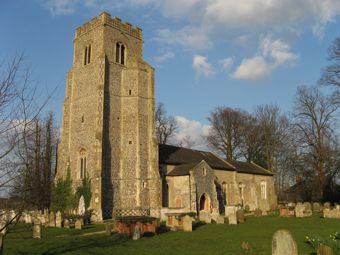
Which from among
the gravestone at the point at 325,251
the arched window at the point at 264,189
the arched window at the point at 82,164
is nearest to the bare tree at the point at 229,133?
the arched window at the point at 264,189

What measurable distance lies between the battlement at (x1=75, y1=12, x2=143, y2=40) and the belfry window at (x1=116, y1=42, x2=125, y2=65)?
1583 millimetres

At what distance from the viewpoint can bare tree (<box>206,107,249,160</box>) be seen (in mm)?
49469

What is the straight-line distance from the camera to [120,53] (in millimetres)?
31938

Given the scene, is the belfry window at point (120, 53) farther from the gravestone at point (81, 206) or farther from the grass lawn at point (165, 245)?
the grass lawn at point (165, 245)

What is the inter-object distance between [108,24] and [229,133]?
24.9m

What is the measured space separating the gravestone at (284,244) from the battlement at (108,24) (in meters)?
27.6

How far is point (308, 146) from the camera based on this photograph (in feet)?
117

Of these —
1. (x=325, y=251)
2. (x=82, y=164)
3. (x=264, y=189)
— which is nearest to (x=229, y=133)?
(x=264, y=189)

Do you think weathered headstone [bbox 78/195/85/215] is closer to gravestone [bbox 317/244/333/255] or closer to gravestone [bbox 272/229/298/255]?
gravestone [bbox 317/244/333/255]

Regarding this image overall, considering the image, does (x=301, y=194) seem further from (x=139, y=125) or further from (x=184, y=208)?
(x=139, y=125)

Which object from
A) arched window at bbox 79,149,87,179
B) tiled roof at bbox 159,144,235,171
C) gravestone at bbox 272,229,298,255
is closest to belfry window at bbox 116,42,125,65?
arched window at bbox 79,149,87,179

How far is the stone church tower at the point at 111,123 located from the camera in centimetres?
2817

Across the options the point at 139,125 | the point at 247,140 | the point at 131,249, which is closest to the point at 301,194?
the point at 247,140

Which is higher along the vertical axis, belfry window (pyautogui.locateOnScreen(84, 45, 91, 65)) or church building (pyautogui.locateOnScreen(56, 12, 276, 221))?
belfry window (pyautogui.locateOnScreen(84, 45, 91, 65))
